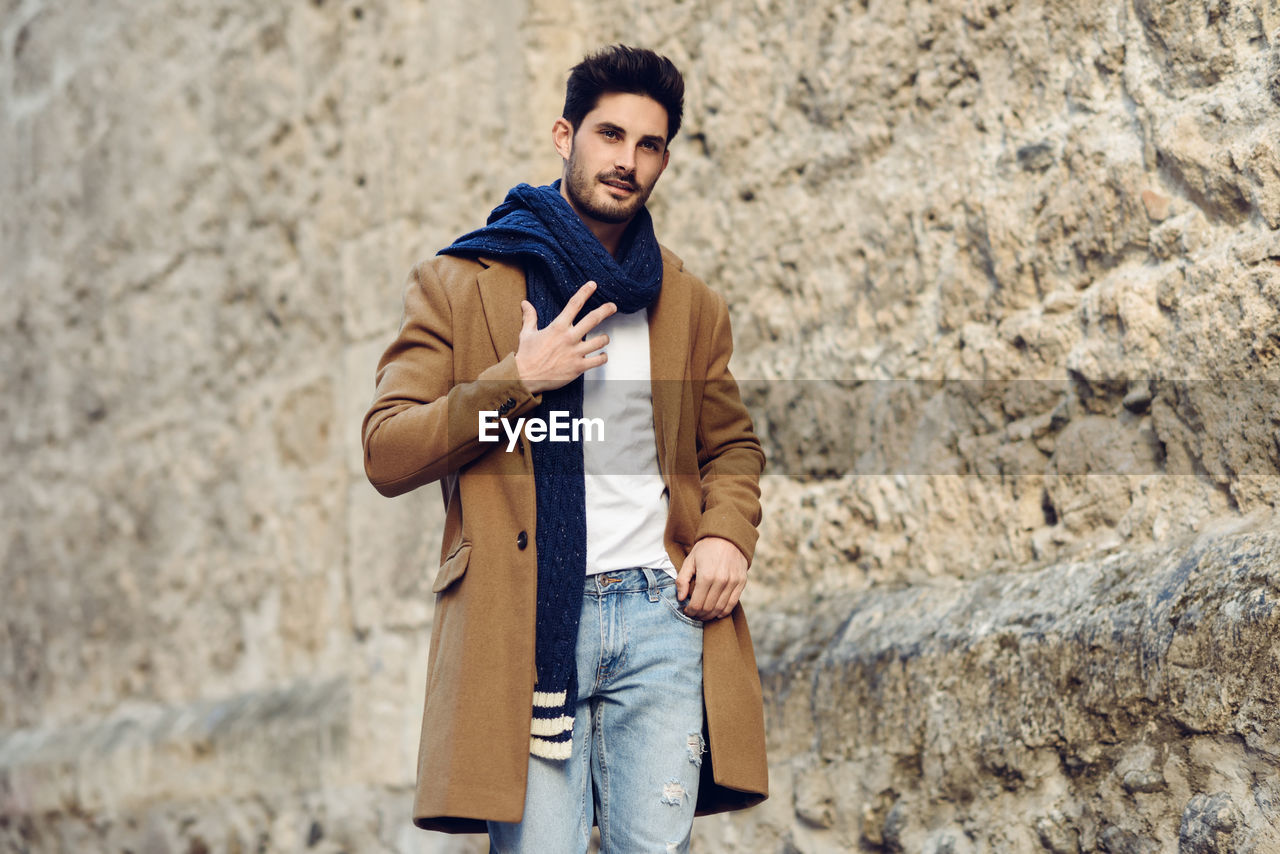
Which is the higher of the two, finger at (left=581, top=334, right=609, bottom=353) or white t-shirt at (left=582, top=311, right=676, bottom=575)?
finger at (left=581, top=334, right=609, bottom=353)

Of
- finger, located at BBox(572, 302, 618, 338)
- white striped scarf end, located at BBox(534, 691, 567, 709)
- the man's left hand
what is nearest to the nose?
finger, located at BBox(572, 302, 618, 338)

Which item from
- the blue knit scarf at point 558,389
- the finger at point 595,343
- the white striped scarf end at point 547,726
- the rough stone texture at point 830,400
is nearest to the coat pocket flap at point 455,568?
the blue knit scarf at point 558,389

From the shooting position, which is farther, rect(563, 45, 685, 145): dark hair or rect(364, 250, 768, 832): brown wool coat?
rect(563, 45, 685, 145): dark hair

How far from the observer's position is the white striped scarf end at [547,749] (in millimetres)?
2156

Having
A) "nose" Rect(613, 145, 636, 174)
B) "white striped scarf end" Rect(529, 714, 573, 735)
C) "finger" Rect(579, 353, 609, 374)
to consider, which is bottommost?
"white striped scarf end" Rect(529, 714, 573, 735)

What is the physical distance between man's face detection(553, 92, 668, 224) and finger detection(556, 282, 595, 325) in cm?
14

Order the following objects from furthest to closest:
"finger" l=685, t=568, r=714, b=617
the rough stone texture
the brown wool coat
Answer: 1. the rough stone texture
2. "finger" l=685, t=568, r=714, b=617
3. the brown wool coat

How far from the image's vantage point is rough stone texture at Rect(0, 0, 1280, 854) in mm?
2574

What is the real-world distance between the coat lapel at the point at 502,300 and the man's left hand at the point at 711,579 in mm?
423

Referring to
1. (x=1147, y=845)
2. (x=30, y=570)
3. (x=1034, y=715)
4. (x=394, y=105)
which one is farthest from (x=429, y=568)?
(x=30, y=570)

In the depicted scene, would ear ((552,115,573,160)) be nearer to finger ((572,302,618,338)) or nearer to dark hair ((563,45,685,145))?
dark hair ((563,45,685,145))

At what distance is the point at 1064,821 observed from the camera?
8.63 feet

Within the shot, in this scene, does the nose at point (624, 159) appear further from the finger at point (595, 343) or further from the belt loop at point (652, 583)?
the belt loop at point (652, 583)

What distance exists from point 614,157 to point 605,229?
127mm
